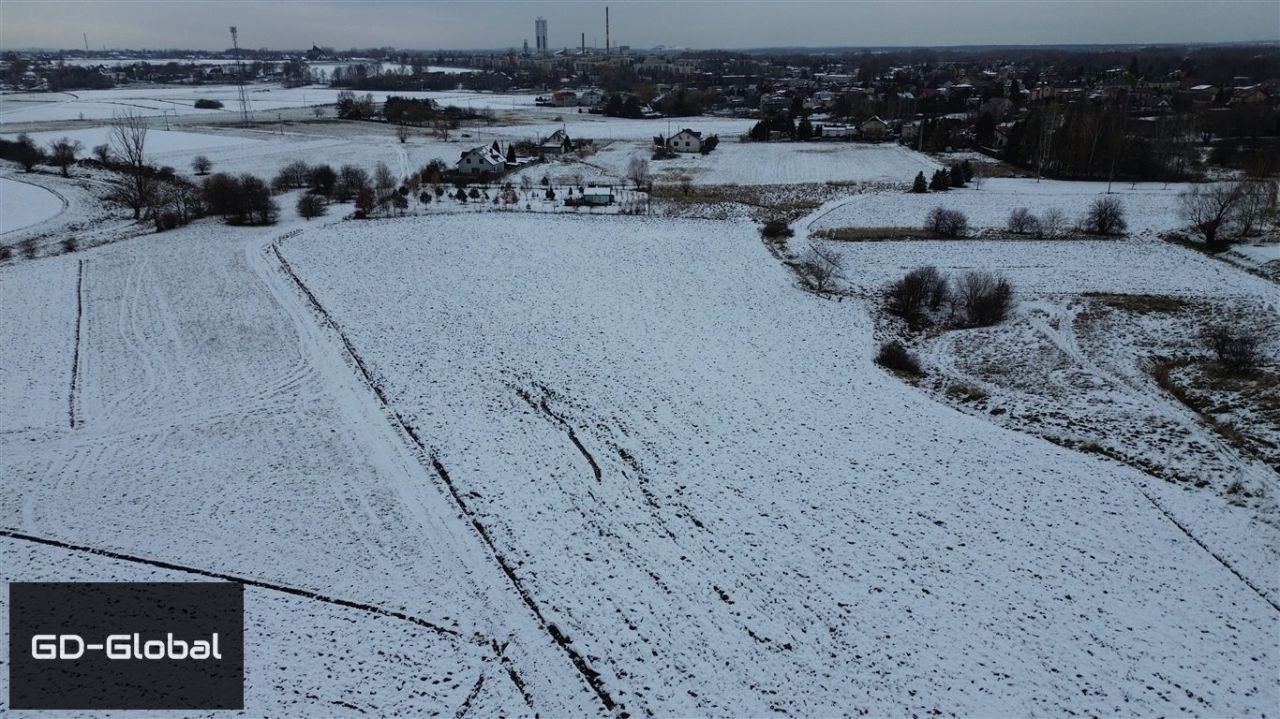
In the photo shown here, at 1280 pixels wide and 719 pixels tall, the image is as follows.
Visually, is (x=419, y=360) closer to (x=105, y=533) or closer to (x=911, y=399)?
(x=105, y=533)

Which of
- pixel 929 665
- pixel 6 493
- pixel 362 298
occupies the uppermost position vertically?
pixel 362 298

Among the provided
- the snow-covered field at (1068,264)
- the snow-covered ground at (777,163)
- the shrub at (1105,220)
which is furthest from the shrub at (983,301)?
the snow-covered ground at (777,163)

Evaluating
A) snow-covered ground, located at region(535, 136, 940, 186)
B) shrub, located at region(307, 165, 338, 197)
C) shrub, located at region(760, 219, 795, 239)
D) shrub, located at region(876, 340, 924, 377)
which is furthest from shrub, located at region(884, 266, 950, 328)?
shrub, located at region(307, 165, 338, 197)

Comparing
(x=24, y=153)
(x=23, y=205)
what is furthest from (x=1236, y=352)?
(x=24, y=153)

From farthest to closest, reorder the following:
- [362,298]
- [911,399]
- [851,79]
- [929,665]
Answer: [851,79]
[362,298]
[911,399]
[929,665]

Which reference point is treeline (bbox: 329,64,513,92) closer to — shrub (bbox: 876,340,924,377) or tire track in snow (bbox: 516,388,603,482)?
tire track in snow (bbox: 516,388,603,482)

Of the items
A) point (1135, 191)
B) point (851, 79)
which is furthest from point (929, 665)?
point (851, 79)
